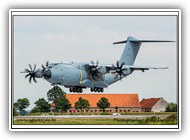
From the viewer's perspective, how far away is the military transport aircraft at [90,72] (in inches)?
634

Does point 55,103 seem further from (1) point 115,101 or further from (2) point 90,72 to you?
(2) point 90,72

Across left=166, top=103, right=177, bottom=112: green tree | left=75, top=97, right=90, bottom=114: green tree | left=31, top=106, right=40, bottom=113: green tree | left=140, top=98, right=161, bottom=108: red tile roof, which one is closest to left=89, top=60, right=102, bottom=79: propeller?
left=75, top=97, right=90, bottom=114: green tree

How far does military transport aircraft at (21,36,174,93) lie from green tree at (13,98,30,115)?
0.72 meters

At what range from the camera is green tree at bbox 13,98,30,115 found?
14.8 metres

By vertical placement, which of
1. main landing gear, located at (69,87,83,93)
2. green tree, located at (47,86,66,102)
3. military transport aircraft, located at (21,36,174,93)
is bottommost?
green tree, located at (47,86,66,102)

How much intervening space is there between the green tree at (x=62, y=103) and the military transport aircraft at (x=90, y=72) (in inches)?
13.5

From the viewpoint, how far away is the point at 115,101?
Result: 50.2ft

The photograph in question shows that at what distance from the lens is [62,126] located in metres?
14.8

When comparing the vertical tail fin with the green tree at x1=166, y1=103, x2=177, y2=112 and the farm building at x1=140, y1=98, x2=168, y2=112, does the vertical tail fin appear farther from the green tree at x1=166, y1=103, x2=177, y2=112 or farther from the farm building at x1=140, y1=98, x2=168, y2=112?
the green tree at x1=166, y1=103, x2=177, y2=112

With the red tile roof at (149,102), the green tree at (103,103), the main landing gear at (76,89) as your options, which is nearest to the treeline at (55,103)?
the green tree at (103,103)

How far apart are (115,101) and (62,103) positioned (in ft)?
4.19

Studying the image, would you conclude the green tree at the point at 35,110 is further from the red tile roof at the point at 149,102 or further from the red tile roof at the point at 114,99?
the red tile roof at the point at 149,102

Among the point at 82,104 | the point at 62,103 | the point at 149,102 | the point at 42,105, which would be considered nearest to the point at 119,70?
the point at 82,104

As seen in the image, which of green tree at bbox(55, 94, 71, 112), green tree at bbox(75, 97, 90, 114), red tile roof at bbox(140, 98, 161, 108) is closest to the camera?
red tile roof at bbox(140, 98, 161, 108)
